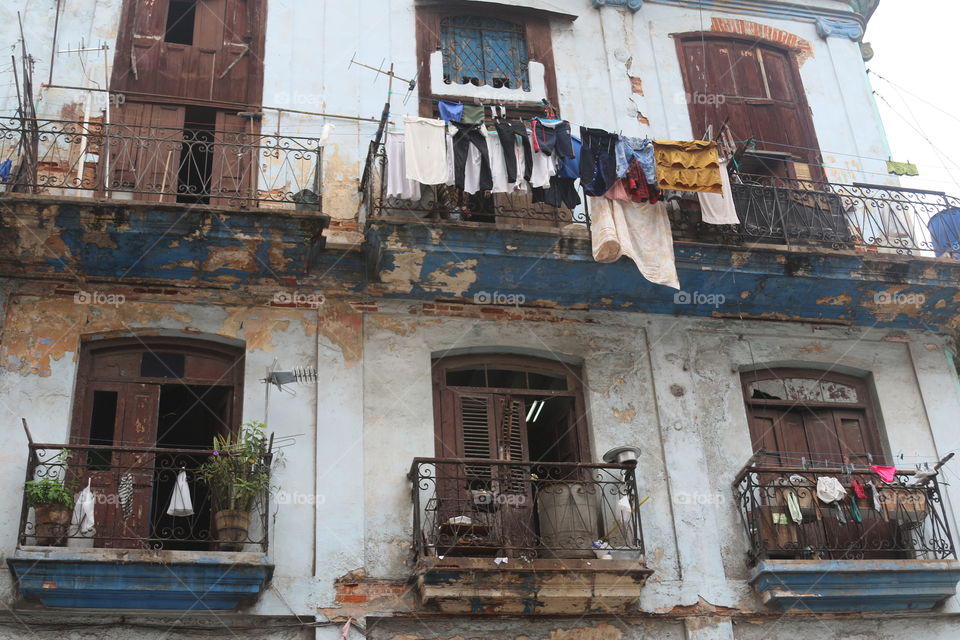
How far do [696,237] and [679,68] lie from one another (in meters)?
2.97

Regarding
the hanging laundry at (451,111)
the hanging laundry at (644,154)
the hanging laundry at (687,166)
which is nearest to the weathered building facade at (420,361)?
the hanging laundry at (687,166)

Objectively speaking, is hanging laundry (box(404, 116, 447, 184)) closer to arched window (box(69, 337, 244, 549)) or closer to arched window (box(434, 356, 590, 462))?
arched window (box(434, 356, 590, 462))

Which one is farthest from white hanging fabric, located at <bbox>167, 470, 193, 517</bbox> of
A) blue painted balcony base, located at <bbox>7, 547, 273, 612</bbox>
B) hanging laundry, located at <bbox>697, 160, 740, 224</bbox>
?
hanging laundry, located at <bbox>697, 160, 740, 224</bbox>

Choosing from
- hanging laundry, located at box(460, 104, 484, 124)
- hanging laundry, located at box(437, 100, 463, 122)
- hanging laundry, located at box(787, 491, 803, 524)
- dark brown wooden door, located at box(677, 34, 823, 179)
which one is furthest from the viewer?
dark brown wooden door, located at box(677, 34, 823, 179)

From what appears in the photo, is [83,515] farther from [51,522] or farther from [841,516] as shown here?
[841,516]

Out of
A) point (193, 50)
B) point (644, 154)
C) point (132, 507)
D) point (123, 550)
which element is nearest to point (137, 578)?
point (123, 550)

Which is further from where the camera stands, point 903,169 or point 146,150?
point 903,169

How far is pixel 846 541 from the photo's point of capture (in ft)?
38.1

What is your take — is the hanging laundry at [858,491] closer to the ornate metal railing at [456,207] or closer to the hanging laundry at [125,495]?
the ornate metal railing at [456,207]

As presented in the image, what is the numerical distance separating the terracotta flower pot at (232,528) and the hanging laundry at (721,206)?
222 inches

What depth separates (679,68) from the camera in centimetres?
1449

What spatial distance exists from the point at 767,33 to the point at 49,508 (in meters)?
10.5

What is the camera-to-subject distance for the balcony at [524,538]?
10273 millimetres

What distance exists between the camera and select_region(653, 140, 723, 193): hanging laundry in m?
12.1
